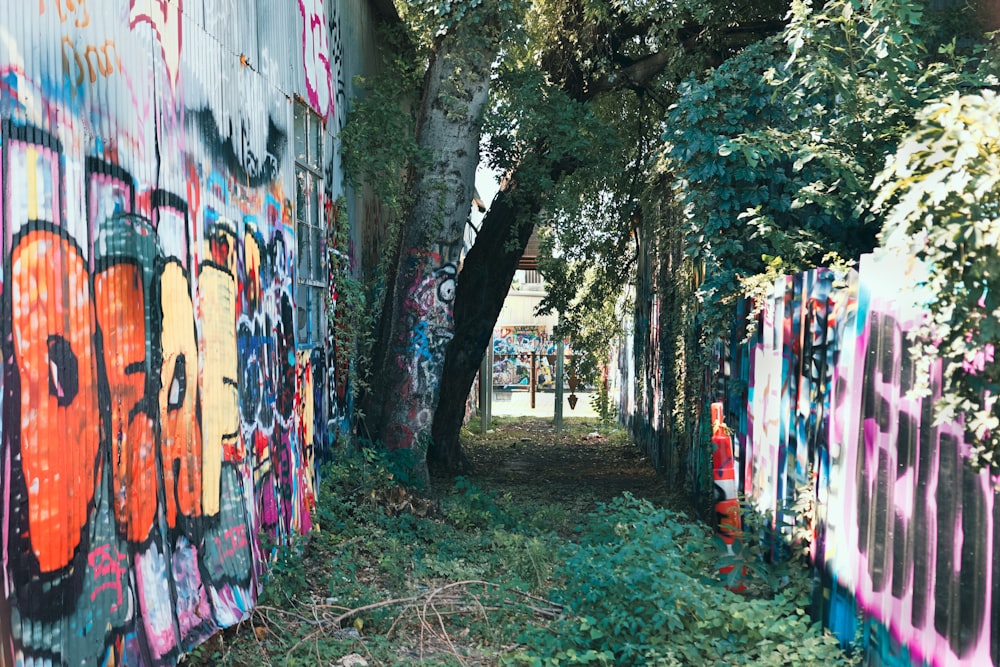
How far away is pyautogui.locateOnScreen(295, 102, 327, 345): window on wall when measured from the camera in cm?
761

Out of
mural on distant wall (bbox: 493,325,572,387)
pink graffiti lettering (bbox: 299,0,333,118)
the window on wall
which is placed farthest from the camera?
mural on distant wall (bbox: 493,325,572,387)

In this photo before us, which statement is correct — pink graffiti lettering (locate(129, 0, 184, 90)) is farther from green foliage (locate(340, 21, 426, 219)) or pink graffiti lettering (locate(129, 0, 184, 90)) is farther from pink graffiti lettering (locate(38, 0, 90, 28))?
green foliage (locate(340, 21, 426, 219))

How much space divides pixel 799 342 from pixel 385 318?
5186 millimetres

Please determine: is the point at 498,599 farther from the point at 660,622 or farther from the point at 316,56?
the point at 316,56

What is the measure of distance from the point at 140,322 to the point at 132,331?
95mm

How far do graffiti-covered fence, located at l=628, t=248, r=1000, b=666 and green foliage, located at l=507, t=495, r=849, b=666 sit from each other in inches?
10.8

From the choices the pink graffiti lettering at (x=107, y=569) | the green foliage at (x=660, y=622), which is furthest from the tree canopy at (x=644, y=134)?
the pink graffiti lettering at (x=107, y=569)

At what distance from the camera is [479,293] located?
38.8 ft

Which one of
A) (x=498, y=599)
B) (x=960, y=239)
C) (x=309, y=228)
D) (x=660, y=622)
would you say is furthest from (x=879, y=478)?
(x=309, y=228)

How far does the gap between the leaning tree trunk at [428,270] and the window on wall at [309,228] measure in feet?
4.89

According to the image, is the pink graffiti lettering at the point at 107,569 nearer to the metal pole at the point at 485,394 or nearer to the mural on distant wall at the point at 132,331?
the mural on distant wall at the point at 132,331

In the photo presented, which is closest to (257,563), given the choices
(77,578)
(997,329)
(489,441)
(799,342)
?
(77,578)

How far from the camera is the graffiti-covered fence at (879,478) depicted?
3.43m

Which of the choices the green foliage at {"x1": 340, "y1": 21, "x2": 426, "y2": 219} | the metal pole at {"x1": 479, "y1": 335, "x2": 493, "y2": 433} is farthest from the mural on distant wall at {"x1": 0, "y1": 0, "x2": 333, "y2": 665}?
the metal pole at {"x1": 479, "y1": 335, "x2": 493, "y2": 433}
